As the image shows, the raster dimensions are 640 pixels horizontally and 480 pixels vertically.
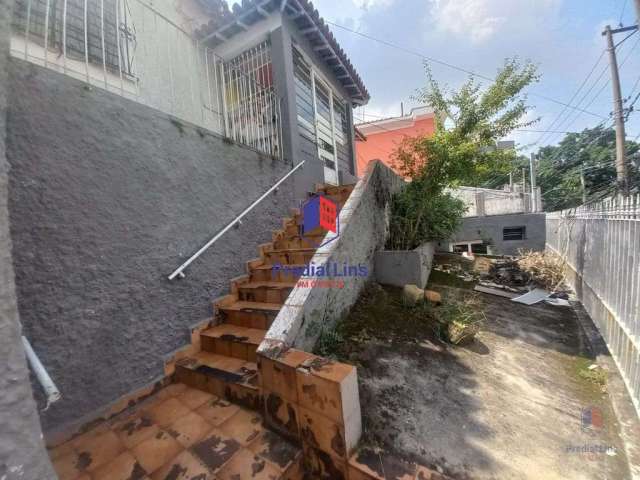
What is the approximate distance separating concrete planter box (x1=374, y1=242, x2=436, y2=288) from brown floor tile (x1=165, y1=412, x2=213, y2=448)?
9.15 ft

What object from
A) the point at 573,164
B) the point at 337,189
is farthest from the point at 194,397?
the point at 573,164

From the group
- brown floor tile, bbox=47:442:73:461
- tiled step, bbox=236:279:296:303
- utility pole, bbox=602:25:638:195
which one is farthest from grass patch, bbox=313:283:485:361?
utility pole, bbox=602:25:638:195

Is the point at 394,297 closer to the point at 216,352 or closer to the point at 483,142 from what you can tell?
the point at 216,352

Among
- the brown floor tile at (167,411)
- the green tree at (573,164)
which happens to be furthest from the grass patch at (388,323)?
the green tree at (573,164)

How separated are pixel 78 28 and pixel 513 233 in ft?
49.1

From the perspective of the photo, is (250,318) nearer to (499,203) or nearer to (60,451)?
(60,451)

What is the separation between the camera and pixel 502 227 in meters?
11.6

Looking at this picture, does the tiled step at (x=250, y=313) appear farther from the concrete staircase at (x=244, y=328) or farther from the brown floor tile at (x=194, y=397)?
the brown floor tile at (x=194, y=397)

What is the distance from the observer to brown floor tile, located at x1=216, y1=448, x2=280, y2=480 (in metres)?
1.52

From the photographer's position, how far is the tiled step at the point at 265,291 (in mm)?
2908

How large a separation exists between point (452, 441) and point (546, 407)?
93 cm

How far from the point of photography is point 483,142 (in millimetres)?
3809

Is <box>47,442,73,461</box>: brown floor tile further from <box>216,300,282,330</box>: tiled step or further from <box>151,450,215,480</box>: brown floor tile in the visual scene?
<box>216,300,282,330</box>: tiled step

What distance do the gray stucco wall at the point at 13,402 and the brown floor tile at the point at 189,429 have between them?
1227 mm
